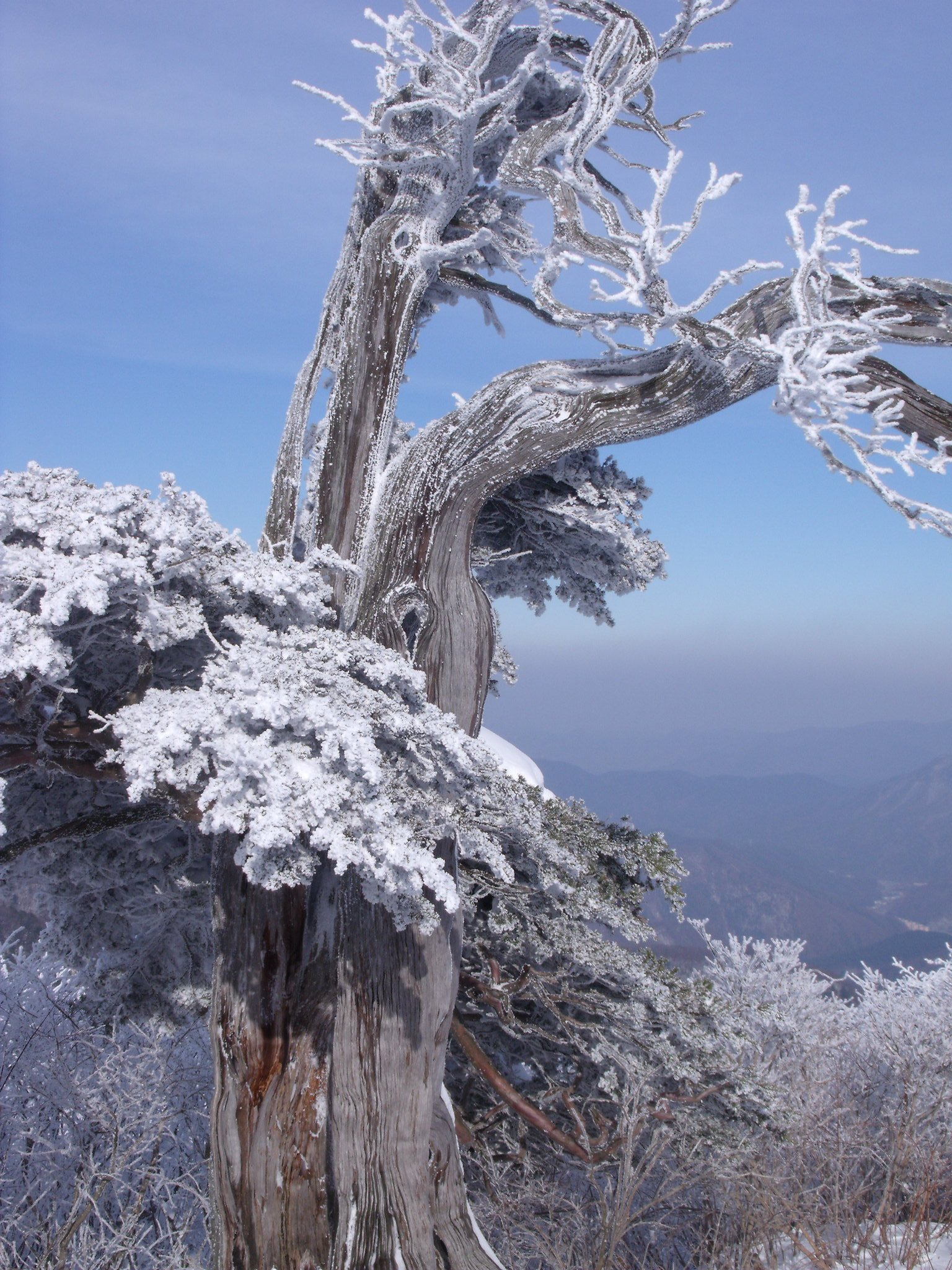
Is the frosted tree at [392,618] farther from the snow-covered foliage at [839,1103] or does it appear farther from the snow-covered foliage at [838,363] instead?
the snow-covered foliage at [839,1103]

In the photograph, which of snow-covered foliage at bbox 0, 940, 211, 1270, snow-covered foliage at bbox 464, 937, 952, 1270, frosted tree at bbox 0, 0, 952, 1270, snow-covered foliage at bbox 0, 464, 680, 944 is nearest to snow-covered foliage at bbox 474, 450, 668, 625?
frosted tree at bbox 0, 0, 952, 1270

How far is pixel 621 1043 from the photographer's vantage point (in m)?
6.29

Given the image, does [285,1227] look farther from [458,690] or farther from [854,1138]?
[854,1138]

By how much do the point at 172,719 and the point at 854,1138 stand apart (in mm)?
11032

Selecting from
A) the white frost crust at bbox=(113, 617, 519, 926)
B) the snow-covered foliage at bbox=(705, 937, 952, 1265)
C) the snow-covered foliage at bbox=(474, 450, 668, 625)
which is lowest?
the snow-covered foliage at bbox=(705, 937, 952, 1265)

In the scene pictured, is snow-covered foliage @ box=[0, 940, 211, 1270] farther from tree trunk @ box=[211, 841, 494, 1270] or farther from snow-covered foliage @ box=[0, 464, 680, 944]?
snow-covered foliage @ box=[0, 464, 680, 944]

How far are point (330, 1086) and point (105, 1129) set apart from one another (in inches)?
191

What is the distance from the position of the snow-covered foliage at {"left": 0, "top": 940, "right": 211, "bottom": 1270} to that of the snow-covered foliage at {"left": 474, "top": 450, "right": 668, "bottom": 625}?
6.01 m

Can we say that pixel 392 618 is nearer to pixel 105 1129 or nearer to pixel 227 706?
pixel 227 706

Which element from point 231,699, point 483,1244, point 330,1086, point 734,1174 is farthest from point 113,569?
point 734,1174

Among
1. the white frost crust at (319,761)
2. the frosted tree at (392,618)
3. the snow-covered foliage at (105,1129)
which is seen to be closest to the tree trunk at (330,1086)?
the frosted tree at (392,618)

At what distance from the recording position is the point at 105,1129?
7.55 m

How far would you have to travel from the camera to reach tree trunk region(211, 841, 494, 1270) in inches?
166

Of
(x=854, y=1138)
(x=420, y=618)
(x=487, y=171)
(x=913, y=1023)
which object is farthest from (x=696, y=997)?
(x=913, y=1023)
